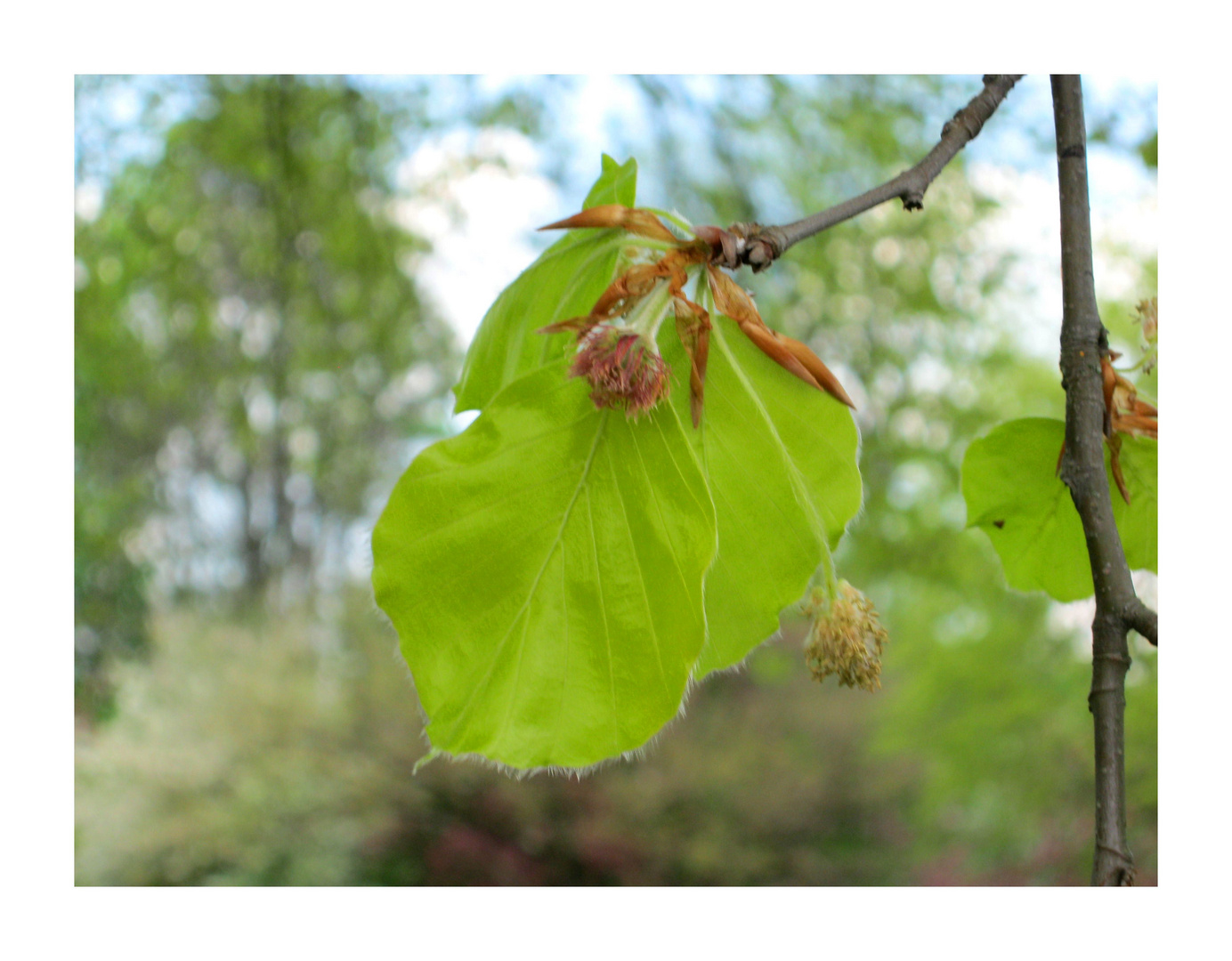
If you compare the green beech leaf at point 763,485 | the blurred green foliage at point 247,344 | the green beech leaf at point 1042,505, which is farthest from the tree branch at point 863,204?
the blurred green foliage at point 247,344

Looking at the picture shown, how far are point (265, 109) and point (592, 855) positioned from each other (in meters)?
1.85

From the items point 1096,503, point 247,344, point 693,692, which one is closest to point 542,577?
point 1096,503

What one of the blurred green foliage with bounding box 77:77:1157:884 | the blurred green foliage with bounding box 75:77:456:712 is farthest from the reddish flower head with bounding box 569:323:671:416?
the blurred green foliage with bounding box 75:77:456:712

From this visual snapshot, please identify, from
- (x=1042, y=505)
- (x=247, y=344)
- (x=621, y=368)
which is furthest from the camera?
(x=247, y=344)

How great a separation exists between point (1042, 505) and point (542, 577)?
0.94 ft

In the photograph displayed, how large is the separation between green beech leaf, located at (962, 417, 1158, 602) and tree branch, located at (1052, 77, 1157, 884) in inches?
2.5

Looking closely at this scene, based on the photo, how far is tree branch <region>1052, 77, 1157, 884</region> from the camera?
273mm

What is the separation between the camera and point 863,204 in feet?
0.90

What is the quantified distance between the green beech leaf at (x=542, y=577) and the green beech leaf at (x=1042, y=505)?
221 millimetres

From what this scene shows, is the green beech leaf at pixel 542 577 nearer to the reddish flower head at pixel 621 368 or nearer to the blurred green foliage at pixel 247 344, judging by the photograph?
the reddish flower head at pixel 621 368

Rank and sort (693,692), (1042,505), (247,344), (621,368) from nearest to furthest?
(621,368), (1042,505), (693,692), (247,344)

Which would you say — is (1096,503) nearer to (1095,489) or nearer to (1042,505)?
(1095,489)

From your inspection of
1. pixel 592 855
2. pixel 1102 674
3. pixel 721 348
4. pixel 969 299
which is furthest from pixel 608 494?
pixel 592 855

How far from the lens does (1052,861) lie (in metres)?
2.29
